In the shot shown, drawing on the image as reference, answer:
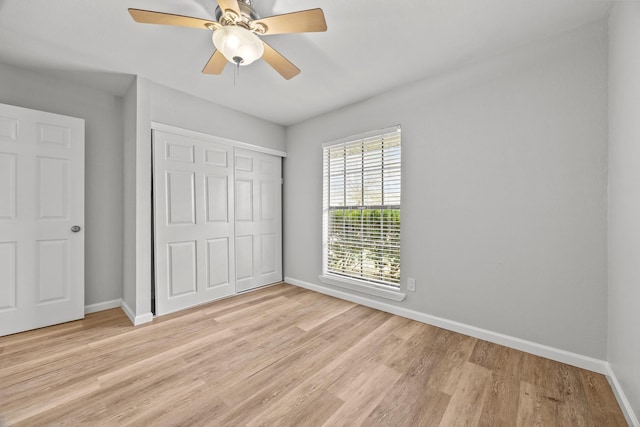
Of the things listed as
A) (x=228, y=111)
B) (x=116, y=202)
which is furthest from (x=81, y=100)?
(x=228, y=111)

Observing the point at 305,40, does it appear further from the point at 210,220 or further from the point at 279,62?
the point at 210,220

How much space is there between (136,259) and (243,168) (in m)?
1.70

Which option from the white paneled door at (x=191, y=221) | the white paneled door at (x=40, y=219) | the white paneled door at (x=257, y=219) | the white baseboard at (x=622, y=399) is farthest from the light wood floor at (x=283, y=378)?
the white paneled door at (x=257, y=219)

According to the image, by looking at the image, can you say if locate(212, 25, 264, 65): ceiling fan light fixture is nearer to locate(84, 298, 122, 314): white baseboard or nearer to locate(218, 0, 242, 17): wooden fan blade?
locate(218, 0, 242, 17): wooden fan blade

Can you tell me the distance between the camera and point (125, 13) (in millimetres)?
1857

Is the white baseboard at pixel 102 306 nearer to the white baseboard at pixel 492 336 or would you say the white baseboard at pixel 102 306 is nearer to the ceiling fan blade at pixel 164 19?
the white baseboard at pixel 492 336

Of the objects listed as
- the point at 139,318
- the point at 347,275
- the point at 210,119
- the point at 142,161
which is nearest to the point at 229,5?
the point at 142,161

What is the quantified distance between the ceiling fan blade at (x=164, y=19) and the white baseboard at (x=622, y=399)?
3261mm

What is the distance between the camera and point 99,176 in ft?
10.0

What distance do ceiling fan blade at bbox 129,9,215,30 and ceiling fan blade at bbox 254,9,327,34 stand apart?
13.7 inches

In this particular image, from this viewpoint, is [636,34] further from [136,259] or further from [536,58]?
[136,259]

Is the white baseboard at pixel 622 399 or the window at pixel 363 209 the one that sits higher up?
the window at pixel 363 209

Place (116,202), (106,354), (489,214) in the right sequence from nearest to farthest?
(106,354) < (489,214) < (116,202)

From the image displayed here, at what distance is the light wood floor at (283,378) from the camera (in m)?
1.49
